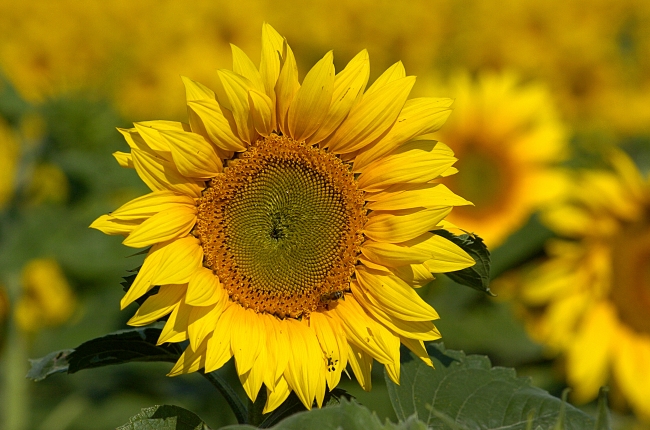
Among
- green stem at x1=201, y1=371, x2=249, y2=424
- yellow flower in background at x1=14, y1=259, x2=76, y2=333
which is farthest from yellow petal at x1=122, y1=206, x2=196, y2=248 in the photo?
yellow flower in background at x1=14, y1=259, x2=76, y2=333

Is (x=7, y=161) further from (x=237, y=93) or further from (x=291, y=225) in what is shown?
(x=237, y=93)

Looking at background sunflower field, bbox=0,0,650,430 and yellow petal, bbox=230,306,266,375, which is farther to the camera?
background sunflower field, bbox=0,0,650,430

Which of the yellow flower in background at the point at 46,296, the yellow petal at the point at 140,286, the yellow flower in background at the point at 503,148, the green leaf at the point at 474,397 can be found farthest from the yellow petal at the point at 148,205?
the yellow flower in background at the point at 503,148

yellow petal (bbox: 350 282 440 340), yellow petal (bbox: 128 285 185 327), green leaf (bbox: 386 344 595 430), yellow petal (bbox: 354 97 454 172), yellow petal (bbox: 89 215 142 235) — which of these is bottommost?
green leaf (bbox: 386 344 595 430)

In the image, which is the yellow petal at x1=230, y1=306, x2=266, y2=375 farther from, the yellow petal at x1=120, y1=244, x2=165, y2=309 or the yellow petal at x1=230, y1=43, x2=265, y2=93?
the yellow petal at x1=230, y1=43, x2=265, y2=93

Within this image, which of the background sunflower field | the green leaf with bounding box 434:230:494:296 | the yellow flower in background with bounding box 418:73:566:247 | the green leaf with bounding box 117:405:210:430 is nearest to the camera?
the green leaf with bounding box 117:405:210:430

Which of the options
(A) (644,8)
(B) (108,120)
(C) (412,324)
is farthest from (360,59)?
(A) (644,8)

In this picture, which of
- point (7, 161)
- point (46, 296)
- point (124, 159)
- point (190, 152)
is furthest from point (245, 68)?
point (7, 161)
